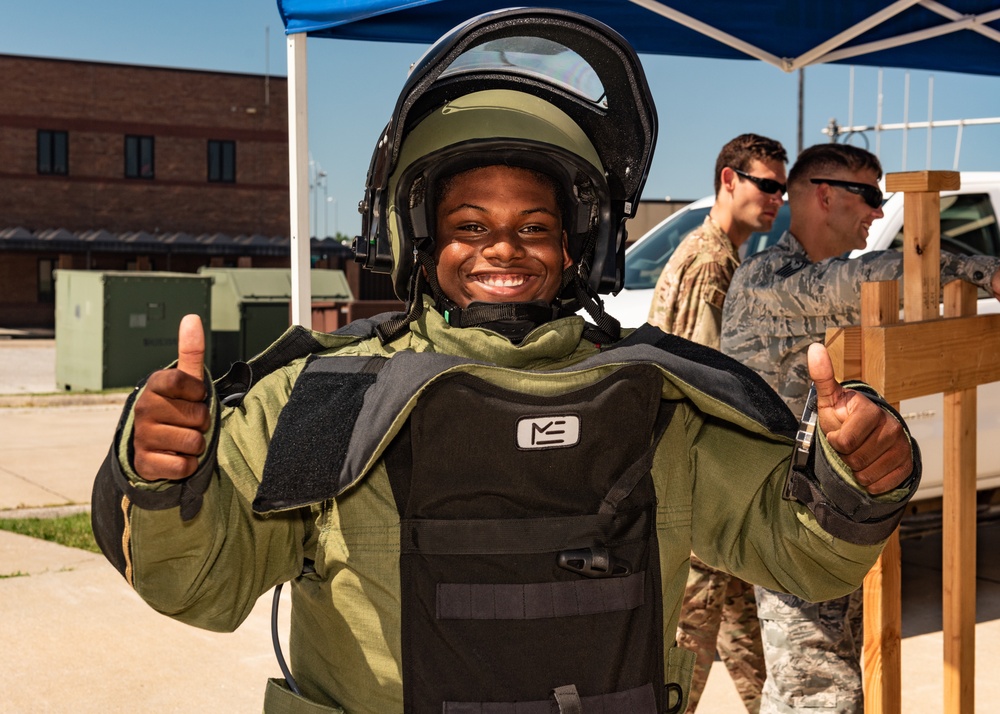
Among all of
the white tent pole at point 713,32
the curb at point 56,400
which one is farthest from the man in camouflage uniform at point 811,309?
the curb at point 56,400

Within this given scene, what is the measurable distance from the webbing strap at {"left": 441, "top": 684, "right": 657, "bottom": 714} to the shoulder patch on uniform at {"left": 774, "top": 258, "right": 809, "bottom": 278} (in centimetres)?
203

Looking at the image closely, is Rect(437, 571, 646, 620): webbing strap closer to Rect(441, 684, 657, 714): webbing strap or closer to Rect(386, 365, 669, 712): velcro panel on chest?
Rect(386, 365, 669, 712): velcro panel on chest

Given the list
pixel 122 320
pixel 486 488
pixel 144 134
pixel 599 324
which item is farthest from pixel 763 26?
pixel 144 134

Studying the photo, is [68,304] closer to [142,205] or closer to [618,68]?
[618,68]

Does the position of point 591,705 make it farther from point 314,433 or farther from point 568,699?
point 314,433

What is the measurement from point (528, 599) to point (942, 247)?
4943mm

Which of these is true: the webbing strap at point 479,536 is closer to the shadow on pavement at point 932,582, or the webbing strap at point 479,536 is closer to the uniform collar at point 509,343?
the uniform collar at point 509,343

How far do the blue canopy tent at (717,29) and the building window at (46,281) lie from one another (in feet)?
120

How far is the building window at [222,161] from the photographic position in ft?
137

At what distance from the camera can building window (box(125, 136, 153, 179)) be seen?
4053 cm

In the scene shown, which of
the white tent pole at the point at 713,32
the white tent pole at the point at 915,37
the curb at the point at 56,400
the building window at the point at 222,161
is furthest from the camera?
the building window at the point at 222,161

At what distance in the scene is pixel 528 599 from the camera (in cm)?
172

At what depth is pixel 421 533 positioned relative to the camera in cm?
173

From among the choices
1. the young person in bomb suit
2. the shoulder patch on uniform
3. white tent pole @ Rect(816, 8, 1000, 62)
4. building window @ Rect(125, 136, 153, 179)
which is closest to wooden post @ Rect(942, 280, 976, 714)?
the shoulder patch on uniform
